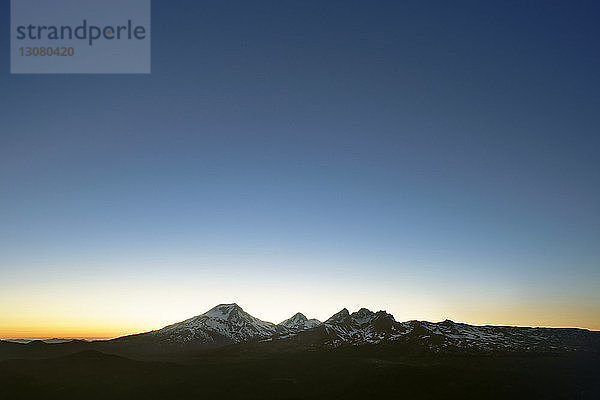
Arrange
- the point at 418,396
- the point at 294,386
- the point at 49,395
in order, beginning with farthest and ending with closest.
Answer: the point at 294,386 < the point at 418,396 < the point at 49,395

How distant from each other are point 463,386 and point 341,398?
Answer: 6172 centimetres

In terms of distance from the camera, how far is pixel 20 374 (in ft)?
612

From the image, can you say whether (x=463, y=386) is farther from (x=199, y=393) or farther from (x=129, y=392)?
(x=129, y=392)

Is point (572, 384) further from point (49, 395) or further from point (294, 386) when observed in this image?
point (49, 395)

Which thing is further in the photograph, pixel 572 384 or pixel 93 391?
pixel 572 384

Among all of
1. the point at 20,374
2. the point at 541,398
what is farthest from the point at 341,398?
the point at 20,374

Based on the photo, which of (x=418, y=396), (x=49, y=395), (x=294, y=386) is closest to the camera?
(x=49, y=395)

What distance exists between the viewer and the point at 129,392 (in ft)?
575

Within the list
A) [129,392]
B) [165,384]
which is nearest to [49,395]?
[129,392]

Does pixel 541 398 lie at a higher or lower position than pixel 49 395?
lower

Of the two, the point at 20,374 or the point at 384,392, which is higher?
the point at 20,374

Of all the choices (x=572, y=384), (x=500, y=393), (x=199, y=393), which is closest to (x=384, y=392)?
(x=500, y=393)

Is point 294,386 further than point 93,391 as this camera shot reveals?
Yes

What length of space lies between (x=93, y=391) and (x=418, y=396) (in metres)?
142
